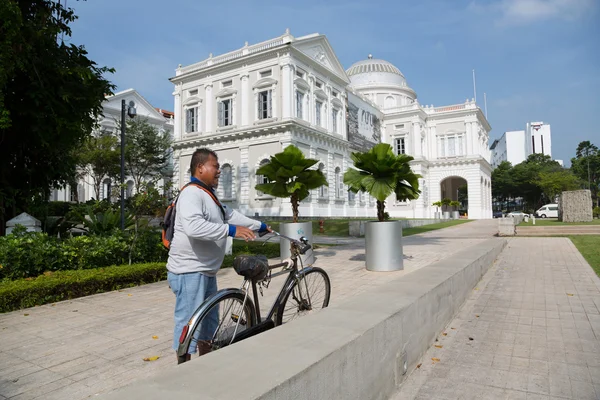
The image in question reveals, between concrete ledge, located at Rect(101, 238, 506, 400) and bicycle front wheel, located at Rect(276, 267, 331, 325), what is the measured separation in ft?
1.99

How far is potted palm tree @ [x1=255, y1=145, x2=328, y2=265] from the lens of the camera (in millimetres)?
9758

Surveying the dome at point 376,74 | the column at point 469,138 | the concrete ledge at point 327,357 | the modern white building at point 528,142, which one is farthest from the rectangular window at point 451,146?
the modern white building at point 528,142

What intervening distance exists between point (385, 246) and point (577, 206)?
24540 mm

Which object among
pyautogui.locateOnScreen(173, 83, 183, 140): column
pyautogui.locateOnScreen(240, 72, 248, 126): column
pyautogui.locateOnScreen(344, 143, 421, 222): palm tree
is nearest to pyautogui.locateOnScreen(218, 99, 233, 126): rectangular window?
pyautogui.locateOnScreen(240, 72, 248, 126): column

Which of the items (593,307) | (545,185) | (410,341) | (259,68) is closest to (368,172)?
(593,307)

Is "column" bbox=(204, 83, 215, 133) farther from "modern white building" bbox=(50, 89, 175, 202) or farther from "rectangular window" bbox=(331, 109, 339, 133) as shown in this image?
"rectangular window" bbox=(331, 109, 339, 133)

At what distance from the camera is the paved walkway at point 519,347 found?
3.07 m

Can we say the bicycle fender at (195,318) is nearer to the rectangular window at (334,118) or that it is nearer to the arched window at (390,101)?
the rectangular window at (334,118)

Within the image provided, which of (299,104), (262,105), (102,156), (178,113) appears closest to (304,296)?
(299,104)

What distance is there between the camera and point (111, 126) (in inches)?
1390

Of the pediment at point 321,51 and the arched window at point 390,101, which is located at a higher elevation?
the arched window at point 390,101

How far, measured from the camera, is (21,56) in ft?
27.8

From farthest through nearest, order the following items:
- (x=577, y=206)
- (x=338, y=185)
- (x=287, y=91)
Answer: (x=338, y=185)
(x=287, y=91)
(x=577, y=206)

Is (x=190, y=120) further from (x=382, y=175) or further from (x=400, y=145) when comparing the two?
(x=382, y=175)
